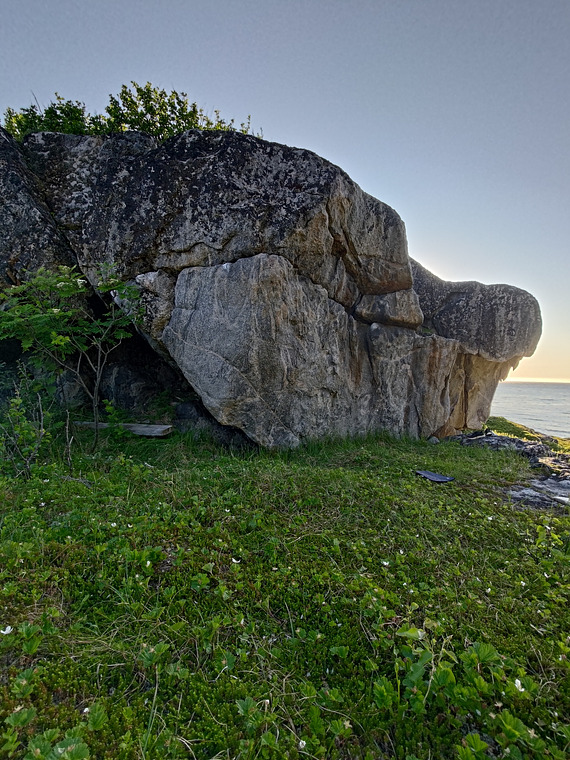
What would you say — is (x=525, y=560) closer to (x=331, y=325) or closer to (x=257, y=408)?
(x=257, y=408)

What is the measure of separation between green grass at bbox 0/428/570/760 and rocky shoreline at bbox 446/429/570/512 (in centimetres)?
56

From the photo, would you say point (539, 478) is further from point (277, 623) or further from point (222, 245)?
point (222, 245)

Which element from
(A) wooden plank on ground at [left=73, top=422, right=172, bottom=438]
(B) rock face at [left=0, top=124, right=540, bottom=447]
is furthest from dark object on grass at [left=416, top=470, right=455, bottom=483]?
(A) wooden plank on ground at [left=73, top=422, right=172, bottom=438]

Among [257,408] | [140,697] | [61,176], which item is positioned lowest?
[140,697]

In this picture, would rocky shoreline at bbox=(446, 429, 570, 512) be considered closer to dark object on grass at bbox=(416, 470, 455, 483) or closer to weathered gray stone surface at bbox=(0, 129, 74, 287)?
dark object on grass at bbox=(416, 470, 455, 483)

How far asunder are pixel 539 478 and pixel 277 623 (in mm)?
5820

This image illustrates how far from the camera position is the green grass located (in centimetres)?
185

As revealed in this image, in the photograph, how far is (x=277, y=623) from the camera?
2.66m

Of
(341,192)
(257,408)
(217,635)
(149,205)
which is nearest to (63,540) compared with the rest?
(217,635)

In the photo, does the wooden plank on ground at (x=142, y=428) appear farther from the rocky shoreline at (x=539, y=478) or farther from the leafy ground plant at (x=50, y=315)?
the rocky shoreline at (x=539, y=478)

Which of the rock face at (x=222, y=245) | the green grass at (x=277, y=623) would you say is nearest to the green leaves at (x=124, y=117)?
the rock face at (x=222, y=245)

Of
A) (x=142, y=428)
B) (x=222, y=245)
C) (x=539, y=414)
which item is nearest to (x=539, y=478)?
(x=222, y=245)

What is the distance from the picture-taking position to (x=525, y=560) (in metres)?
3.46

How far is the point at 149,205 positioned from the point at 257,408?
4656 millimetres
